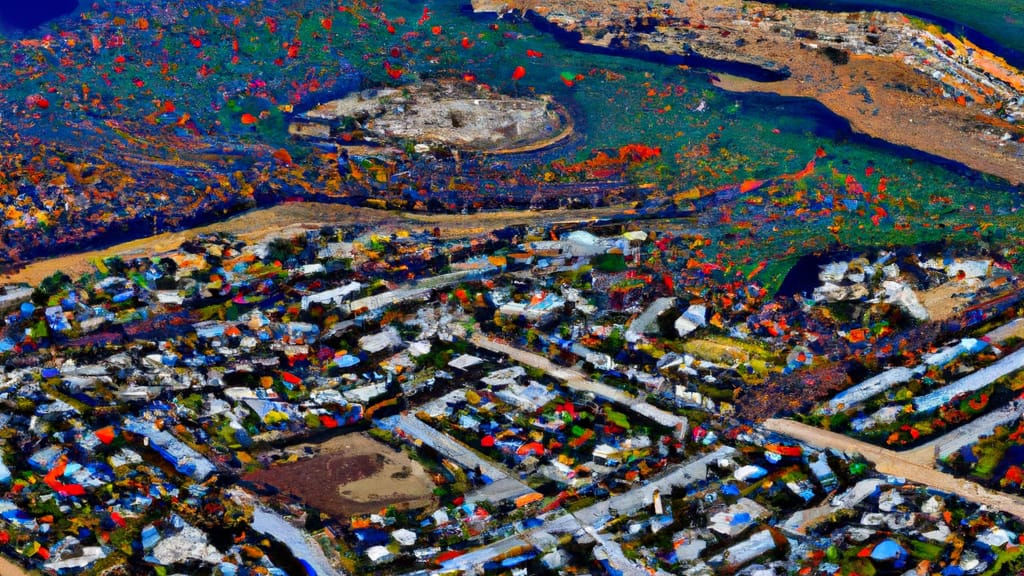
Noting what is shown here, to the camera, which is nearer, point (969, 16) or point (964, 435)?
point (964, 435)

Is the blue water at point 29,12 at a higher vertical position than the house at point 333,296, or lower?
higher

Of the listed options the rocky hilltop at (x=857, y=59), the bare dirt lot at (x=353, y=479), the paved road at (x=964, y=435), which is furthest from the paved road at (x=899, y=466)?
the rocky hilltop at (x=857, y=59)

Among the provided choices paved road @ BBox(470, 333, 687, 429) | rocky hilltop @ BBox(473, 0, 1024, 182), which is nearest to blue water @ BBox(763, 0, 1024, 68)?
rocky hilltop @ BBox(473, 0, 1024, 182)

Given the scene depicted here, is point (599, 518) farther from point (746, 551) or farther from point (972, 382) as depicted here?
point (972, 382)

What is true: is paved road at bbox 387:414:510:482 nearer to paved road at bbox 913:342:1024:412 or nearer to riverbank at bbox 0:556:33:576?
riverbank at bbox 0:556:33:576

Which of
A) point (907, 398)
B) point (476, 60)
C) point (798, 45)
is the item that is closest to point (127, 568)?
point (907, 398)

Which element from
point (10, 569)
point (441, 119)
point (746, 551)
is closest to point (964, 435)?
point (746, 551)

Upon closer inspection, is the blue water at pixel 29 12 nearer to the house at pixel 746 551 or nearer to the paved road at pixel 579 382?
the paved road at pixel 579 382
